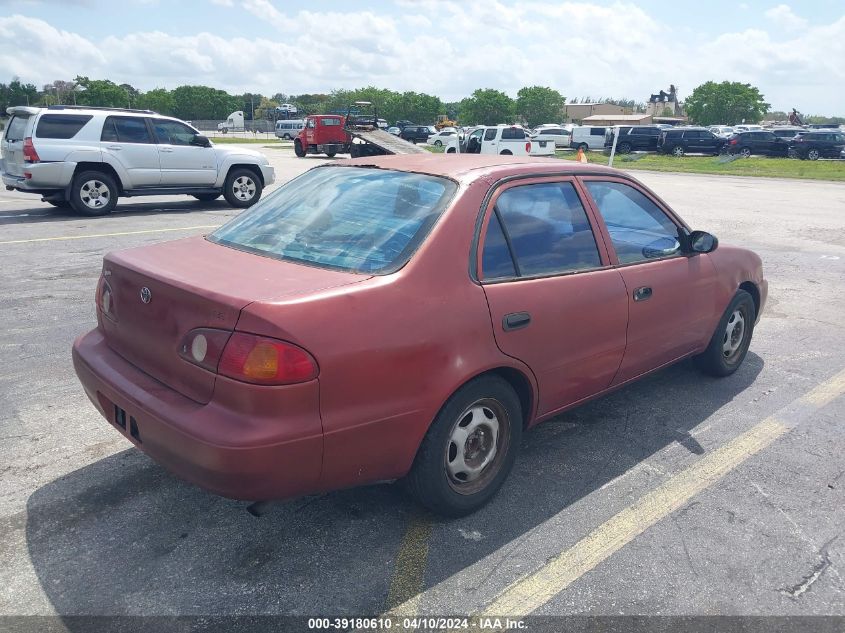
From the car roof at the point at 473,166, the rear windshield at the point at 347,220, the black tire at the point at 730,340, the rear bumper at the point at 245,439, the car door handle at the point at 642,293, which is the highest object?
Answer: the car roof at the point at 473,166

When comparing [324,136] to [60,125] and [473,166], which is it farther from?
[473,166]

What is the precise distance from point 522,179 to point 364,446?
162cm

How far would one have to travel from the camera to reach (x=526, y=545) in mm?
3033

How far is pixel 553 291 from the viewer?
340cm

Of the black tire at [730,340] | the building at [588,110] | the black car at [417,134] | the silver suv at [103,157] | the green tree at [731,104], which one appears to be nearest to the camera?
the black tire at [730,340]

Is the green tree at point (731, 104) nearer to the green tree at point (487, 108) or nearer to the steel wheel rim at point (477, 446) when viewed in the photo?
the green tree at point (487, 108)

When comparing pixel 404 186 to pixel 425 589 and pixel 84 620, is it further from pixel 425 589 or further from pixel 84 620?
pixel 84 620

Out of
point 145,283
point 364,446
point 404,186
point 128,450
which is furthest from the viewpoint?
point 128,450

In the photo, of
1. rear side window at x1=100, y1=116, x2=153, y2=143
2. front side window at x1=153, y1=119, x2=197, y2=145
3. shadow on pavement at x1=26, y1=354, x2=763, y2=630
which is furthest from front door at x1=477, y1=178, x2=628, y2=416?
front side window at x1=153, y1=119, x2=197, y2=145

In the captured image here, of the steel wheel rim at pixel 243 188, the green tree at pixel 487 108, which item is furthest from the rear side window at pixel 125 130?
the green tree at pixel 487 108

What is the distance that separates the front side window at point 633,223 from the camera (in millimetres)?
3934

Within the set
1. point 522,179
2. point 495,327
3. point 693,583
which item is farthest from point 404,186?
point 693,583

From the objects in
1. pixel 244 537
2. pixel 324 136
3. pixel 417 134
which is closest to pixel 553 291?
pixel 244 537

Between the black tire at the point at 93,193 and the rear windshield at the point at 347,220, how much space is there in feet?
31.4
